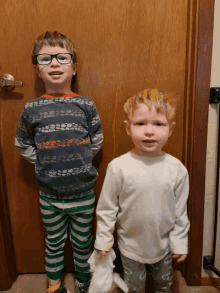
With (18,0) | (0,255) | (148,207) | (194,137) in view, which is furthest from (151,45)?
(0,255)

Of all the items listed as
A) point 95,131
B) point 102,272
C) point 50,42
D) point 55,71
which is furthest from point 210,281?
point 50,42

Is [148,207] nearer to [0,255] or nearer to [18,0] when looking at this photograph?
[0,255]

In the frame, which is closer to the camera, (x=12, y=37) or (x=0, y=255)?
(x=12, y=37)

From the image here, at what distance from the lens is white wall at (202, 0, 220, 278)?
3.13 ft

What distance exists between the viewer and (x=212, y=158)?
1057 millimetres

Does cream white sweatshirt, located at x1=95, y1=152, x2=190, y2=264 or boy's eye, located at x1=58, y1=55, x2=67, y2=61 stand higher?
boy's eye, located at x1=58, y1=55, x2=67, y2=61

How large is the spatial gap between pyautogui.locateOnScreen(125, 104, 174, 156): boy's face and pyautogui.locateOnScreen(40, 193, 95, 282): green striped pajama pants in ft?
1.34

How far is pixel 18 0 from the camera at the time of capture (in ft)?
3.24

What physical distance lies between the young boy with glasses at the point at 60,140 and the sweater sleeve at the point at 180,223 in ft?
1.22

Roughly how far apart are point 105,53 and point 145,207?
720 millimetres

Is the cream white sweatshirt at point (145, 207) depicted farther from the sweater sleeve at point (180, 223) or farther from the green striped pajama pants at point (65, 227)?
the green striped pajama pants at point (65, 227)

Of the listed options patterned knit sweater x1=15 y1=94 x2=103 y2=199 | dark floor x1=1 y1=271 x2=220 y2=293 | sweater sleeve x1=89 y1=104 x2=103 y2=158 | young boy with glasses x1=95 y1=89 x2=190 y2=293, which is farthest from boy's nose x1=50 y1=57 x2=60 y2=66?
dark floor x1=1 y1=271 x2=220 y2=293

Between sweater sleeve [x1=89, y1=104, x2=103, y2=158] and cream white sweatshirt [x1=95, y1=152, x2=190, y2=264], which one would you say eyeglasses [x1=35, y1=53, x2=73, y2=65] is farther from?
cream white sweatshirt [x1=95, y1=152, x2=190, y2=264]

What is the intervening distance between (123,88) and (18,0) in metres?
0.61
